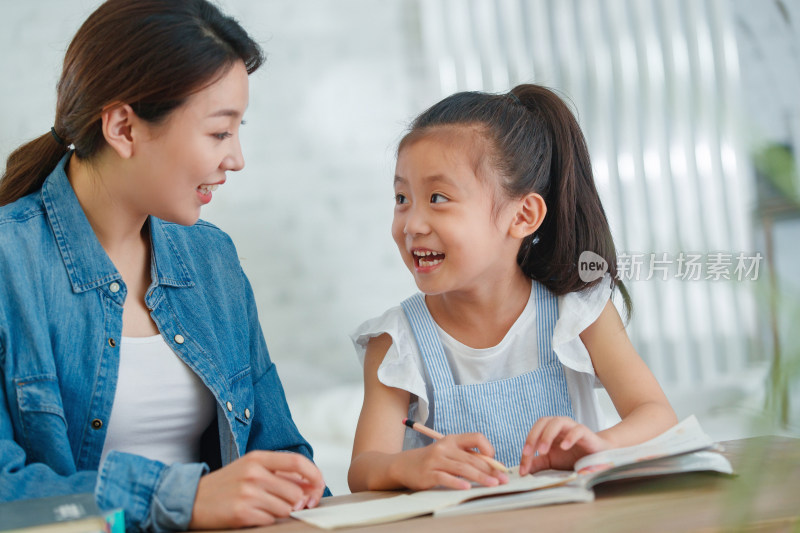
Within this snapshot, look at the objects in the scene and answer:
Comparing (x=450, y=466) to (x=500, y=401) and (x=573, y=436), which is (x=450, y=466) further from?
(x=500, y=401)

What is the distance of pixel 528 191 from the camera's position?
4.48 ft

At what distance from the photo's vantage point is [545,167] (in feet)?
4.57

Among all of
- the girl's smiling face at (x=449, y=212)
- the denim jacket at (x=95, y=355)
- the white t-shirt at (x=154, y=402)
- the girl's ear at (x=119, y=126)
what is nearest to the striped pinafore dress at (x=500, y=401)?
the girl's smiling face at (x=449, y=212)

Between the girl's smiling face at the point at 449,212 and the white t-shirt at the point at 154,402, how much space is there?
40cm

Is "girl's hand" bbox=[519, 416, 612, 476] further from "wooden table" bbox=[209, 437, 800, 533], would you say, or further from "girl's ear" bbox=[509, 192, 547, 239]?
"girl's ear" bbox=[509, 192, 547, 239]

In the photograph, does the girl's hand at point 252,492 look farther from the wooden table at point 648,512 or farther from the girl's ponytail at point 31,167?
the girl's ponytail at point 31,167

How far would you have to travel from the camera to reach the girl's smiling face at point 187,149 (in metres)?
1.09

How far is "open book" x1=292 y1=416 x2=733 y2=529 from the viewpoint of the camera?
31.2 inches

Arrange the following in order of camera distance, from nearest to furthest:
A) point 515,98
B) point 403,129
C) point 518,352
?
point 518,352, point 515,98, point 403,129

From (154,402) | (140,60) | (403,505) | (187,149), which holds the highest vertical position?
(140,60)

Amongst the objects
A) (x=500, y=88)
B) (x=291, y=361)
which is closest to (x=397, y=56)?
(x=500, y=88)

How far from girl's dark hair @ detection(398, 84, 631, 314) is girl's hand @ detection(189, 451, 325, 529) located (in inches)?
26.1

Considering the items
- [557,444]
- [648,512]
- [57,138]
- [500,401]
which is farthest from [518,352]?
[57,138]

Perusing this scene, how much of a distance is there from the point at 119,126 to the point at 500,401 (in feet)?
2.33
